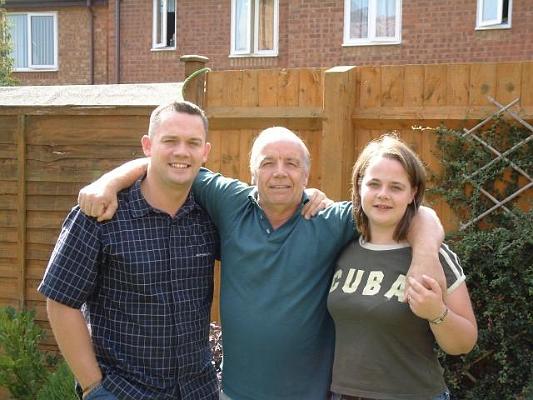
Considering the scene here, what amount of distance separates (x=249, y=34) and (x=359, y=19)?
7.46 feet

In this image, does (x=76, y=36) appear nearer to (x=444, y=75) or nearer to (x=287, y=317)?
(x=444, y=75)

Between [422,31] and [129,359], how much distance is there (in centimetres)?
979

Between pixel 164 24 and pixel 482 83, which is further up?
pixel 164 24

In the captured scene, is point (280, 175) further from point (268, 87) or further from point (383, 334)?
point (268, 87)

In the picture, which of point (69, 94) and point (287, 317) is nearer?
point (287, 317)

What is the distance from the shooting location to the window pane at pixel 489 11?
35.3 feet

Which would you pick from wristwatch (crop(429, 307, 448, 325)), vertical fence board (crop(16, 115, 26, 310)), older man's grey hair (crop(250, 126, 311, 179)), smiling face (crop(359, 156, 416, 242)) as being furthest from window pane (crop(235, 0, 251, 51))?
wristwatch (crop(429, 307, 448, 325))

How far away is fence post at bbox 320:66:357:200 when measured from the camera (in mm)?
4145

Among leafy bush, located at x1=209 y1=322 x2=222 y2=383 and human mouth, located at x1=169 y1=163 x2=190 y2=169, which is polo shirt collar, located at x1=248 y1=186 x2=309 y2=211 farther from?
leafy bush, located at x1=209 y1=322 x2=222 y2=383

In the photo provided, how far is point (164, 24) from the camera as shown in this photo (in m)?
13.6

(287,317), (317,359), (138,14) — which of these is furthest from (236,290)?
(138,14)

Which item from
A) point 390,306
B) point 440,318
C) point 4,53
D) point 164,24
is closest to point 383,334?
point 390,306

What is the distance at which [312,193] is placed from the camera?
265cm

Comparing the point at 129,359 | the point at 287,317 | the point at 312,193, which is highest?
the point at 312,193
